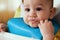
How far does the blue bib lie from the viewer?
0.68 metres

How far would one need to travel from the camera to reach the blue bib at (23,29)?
680mm

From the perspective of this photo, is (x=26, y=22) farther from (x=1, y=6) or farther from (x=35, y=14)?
(x=1, y=6)

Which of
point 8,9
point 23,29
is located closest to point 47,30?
point 23,29

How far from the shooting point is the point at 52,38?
616 mm

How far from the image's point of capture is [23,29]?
74 cm

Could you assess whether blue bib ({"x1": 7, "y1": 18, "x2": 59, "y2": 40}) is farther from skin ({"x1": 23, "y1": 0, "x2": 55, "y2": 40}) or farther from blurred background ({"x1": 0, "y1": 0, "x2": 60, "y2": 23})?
blurred background ({"x1": 0, "y1": 0, "x2": 60, "y2": 23})

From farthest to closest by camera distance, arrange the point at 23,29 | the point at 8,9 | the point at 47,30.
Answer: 1. the point at 8,9
2. the point at 23,29
3. the point at 47,30

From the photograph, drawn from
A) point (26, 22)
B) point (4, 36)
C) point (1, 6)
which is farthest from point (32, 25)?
point (1, 6)

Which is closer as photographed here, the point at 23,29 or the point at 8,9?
the point at 23,29

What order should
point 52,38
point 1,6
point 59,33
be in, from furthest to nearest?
point 1,6 < point 59,33 < point 52,38

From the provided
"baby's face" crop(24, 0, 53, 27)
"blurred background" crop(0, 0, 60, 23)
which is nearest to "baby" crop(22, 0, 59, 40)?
"baby's face" crop(24, 0, 53, 27)

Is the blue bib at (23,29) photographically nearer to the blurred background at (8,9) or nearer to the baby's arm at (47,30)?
the baby's arm at (47,30)

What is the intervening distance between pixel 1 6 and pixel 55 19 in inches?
20.8

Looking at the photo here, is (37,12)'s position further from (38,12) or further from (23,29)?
(23,29)
